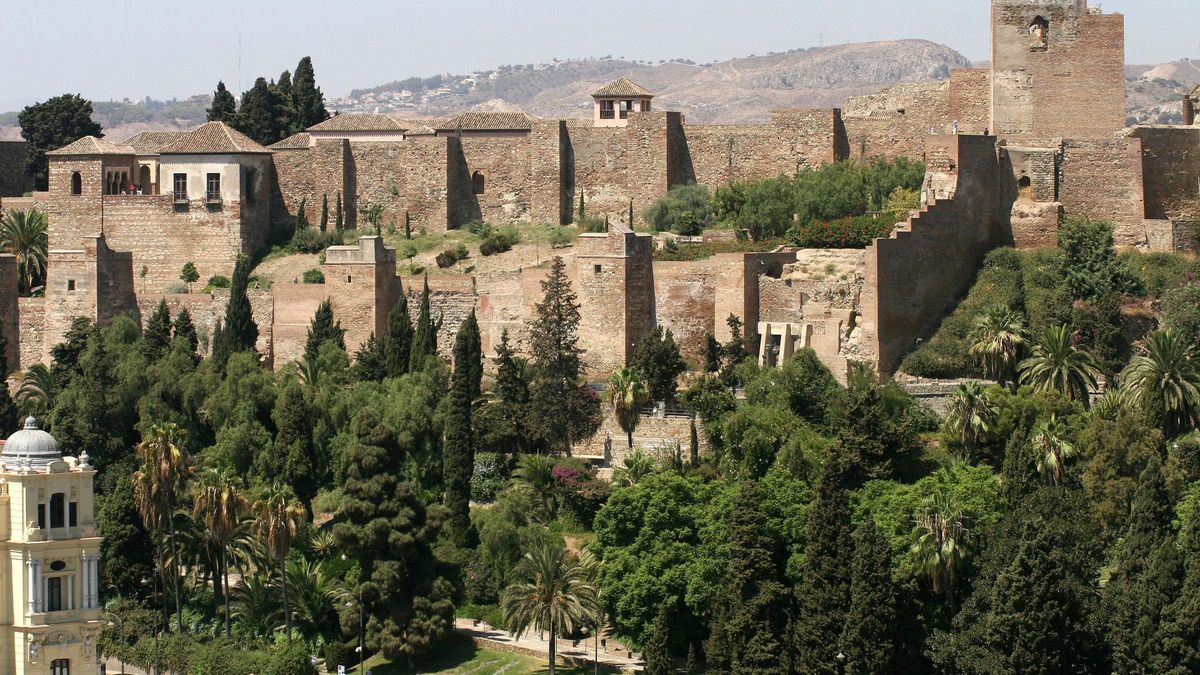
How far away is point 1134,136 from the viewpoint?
52781 mm

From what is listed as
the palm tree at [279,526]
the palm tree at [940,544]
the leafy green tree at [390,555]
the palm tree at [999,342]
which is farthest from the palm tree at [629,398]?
the palm tree at [940,544]

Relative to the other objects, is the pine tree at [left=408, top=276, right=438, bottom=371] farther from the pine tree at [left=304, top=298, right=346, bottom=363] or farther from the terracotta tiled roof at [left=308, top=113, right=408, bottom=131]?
the terracotta tiled roof at [left=308, top=113, right=408, bottom=131]

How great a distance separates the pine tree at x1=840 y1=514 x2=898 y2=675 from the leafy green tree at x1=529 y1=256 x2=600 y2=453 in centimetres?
959

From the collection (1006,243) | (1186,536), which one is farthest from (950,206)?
(1186,536)

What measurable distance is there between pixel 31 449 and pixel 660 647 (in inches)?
431

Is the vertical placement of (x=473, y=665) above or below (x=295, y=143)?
below

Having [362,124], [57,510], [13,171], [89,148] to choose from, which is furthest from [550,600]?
[13,171]

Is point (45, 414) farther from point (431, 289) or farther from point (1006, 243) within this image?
point (1006, 243)

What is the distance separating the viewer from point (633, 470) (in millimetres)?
48438

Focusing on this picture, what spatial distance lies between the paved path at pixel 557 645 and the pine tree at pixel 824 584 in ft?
11.2

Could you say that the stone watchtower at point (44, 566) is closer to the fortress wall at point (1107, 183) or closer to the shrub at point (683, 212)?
the shrub at point (683, 212)

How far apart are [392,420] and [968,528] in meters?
12.4

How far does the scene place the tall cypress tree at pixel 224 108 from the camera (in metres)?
69.7

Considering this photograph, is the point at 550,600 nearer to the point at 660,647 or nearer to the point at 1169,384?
the point at 660,647
